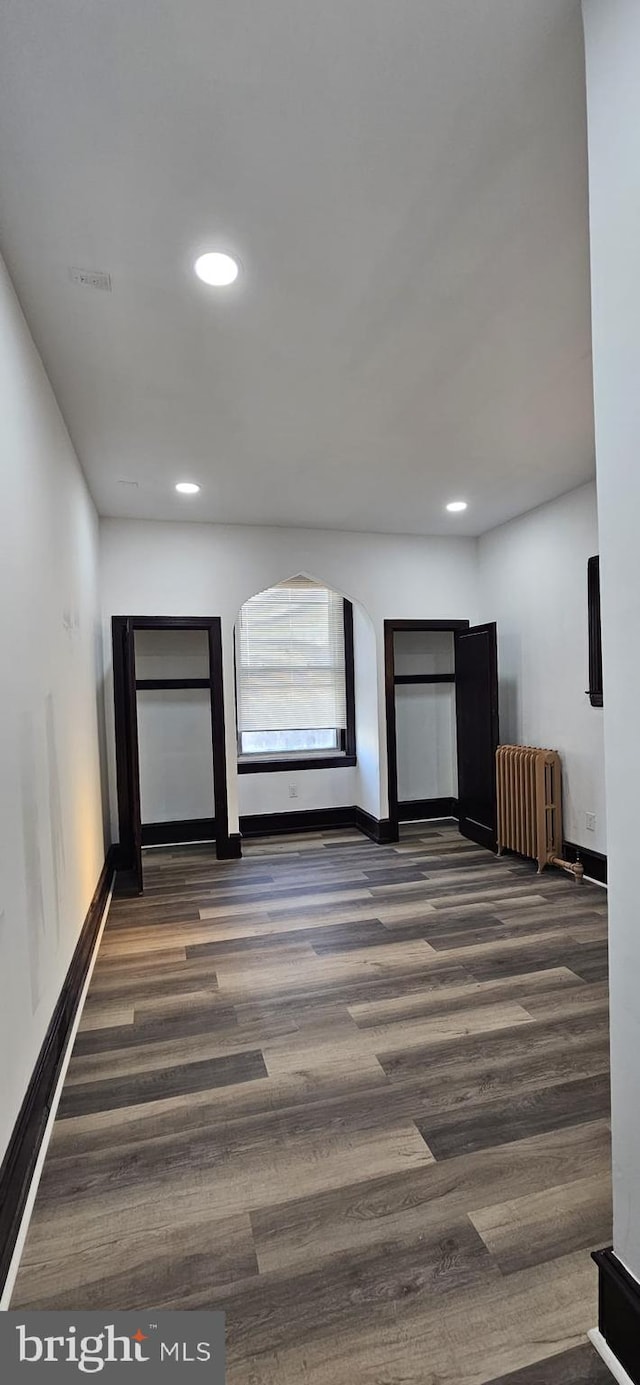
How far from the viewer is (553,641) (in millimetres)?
4594

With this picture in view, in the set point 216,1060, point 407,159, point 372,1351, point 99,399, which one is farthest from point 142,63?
point 216,1060

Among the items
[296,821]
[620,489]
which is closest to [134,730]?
[296,821]

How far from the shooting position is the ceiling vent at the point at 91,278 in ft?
6.23

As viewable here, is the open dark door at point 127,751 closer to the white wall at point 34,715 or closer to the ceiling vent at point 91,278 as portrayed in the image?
the white wall at point 34,715

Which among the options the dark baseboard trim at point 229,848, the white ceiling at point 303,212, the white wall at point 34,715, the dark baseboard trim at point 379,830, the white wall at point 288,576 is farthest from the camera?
the dark baseboard trim at point 379,830

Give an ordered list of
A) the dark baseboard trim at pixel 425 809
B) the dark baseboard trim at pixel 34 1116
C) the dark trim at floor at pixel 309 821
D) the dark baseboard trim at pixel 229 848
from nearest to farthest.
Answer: the dark baseboard trim at pixel 34 1116, the dark baseboard trim at pixel 229 848, the dark trim at floor at pixel 309 821, the dark baseboard trim at pixel 425 809

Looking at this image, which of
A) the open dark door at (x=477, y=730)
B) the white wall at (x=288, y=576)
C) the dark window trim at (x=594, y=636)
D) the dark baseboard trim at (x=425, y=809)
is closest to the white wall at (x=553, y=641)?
the dark window trim at (x=594, y=636)

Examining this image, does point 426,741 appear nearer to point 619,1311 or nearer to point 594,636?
point 594,636

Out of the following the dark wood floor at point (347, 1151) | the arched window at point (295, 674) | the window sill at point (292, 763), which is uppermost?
the arched window at point (295, 674)

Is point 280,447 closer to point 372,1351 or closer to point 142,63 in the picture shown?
point 142,63

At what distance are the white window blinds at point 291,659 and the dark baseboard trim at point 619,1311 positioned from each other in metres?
4.80

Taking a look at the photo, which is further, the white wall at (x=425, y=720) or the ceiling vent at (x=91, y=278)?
the white wall at (x=425, y=720)

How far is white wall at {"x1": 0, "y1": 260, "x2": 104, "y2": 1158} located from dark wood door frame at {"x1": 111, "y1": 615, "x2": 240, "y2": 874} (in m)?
0.98

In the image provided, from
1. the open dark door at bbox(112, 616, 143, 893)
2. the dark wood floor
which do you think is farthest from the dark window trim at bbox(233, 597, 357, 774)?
the dark wood floor
